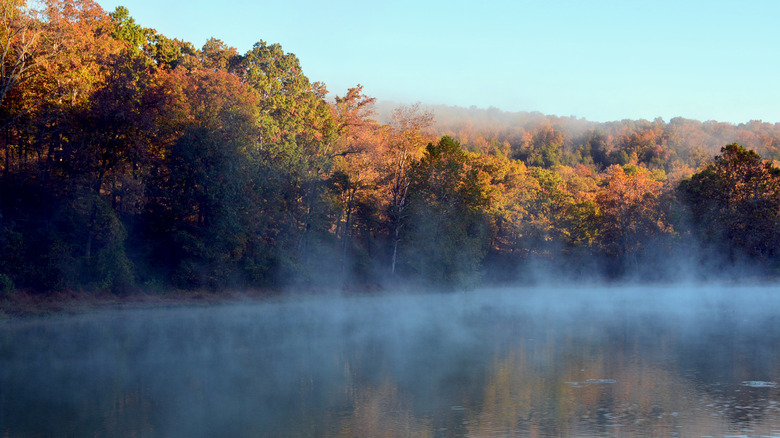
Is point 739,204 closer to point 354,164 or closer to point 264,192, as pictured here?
point 354,164

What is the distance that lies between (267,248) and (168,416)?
83.7ft

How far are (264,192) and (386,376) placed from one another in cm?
2338

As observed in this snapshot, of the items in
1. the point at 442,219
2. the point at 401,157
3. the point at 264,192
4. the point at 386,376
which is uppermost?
the point at 401,157

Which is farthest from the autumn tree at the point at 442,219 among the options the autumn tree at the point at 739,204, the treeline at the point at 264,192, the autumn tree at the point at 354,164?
the autumn tree at the point at 739,204

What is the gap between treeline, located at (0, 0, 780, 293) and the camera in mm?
27766

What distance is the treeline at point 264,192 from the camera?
27.8 m

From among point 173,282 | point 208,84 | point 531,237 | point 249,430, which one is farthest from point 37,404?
point 531,237

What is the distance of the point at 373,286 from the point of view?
4222cm

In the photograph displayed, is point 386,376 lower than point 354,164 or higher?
lower

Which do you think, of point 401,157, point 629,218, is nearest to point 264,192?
point 401,157

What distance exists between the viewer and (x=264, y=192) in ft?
118

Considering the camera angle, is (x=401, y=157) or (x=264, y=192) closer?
(x=264, y=192)

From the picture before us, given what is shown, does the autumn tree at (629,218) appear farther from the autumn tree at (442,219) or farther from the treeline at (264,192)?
the autumn tree at (442,219)

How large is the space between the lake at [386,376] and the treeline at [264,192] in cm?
583
